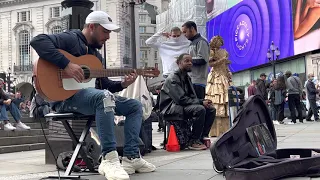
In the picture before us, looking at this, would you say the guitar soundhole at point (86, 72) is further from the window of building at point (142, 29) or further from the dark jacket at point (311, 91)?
the window of building at point (142, 29)

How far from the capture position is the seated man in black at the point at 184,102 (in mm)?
6230

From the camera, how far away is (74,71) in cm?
342

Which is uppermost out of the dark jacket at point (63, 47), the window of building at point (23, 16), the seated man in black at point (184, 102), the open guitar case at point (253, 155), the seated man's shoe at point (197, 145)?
the window of building at point (23, 16)

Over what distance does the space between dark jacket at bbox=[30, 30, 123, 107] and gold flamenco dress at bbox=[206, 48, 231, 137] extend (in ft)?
15.6

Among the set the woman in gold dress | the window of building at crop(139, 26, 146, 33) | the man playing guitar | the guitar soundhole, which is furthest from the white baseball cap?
the window of building at crop(139, 26, 146, 33)

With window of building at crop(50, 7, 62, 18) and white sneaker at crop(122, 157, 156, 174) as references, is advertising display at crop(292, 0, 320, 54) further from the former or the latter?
white sneaker at crop(122, 157, 156, 174)

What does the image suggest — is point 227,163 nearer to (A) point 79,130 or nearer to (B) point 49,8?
(A) point 79,130

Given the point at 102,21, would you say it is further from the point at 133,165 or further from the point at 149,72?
the point at 133,165

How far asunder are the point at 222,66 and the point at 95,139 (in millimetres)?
4811

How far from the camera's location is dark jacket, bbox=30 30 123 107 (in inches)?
134

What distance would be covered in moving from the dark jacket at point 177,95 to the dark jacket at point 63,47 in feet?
6.78

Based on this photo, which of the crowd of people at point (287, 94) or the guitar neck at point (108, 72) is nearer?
the guitar neck at point (108, 72)

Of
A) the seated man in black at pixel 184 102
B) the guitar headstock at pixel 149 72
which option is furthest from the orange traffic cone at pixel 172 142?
the guitar headstock at pixel 149 72

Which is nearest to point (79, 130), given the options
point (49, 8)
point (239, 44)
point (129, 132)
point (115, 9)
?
point (129, 132)
